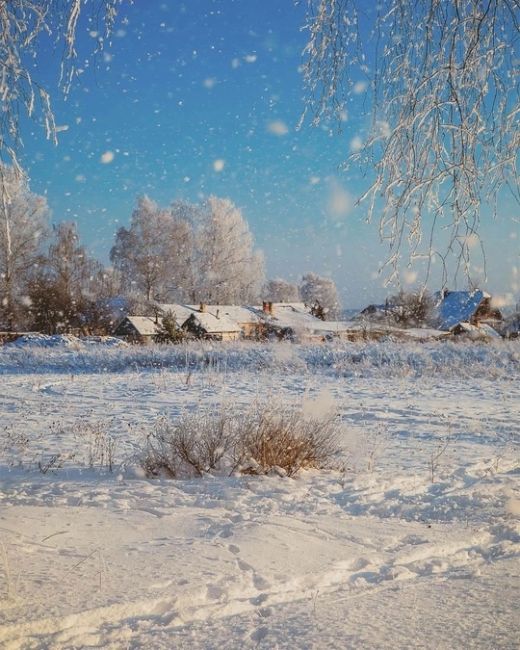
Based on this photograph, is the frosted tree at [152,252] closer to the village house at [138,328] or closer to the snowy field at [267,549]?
the village house at [138,328]

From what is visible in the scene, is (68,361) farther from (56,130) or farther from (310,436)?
(56,130)

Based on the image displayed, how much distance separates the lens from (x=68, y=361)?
68.9 ft

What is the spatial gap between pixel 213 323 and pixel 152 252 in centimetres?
750

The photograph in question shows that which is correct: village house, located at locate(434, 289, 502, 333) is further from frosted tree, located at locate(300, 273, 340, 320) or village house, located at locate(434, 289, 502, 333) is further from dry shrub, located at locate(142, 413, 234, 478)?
dry shrub, located at locate(142, 413, 234, 478)

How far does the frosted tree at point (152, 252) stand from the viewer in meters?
42.3

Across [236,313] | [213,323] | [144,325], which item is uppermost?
[236,313]

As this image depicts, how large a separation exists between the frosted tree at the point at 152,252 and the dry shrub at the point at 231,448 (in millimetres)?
37825

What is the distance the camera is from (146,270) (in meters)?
42.9

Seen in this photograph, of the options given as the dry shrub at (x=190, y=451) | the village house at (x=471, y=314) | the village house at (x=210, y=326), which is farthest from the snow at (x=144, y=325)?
the dry shrub at (x=190, y=451)

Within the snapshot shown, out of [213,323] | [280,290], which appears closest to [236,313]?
[213,323]

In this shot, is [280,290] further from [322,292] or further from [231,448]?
[231,448]

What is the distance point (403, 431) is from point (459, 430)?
84cm

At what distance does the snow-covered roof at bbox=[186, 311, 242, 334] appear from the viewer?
38.6m

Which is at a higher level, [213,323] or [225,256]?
[225,256]
